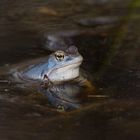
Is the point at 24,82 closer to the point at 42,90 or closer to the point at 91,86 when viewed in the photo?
the point at 42,90

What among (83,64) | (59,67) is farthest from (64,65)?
(83,64)

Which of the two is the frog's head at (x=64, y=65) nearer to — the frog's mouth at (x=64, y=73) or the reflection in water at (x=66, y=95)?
the frog's mouth at (x=64, y=73)

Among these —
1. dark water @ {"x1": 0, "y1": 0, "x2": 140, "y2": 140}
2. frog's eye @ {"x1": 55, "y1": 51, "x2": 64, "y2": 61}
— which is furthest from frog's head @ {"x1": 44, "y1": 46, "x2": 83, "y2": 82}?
dark water @ {"x1": 0, "y1": 0, "x2": 140, "y2": 140}

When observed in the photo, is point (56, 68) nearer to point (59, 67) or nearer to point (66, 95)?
point (59, 67)

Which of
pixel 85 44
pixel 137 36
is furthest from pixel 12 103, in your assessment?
pixel 137 36

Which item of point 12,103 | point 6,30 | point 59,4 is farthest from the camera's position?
point 59,4

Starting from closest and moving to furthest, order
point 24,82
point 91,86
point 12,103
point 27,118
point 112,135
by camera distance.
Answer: point 112,135
point 27,118
point 12,103
point 91,86
point 24,82
